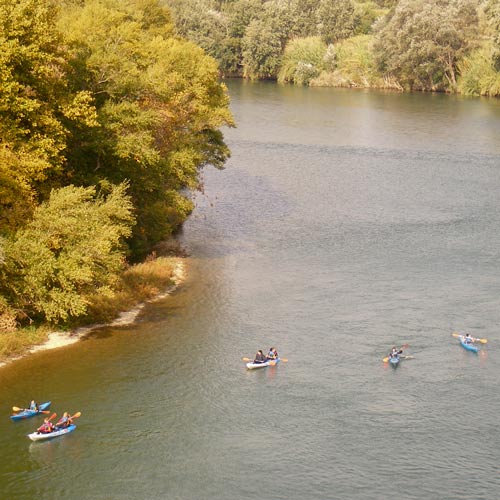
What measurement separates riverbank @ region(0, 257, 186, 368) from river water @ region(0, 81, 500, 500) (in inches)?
44.6

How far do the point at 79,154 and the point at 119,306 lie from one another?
39.1 feet

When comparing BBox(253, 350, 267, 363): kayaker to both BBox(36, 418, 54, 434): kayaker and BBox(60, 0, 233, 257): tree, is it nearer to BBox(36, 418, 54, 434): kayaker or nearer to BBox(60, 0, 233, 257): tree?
BBox(36, 418, 54, 434): kayaker

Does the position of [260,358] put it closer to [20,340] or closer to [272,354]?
[272,354]

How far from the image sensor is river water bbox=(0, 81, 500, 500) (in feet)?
144

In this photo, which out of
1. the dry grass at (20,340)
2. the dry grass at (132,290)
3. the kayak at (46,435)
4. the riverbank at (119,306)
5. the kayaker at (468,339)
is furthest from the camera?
the dry grass at (132,290)

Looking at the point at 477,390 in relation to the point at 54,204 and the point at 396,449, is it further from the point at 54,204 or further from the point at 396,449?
the point at 54,204

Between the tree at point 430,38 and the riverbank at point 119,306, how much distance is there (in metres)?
116

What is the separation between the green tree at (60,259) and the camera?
181ft

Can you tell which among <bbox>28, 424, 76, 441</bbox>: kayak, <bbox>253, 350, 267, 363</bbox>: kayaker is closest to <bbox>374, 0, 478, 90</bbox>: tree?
<bbox>253, 350, 267, 363</bbox>: kayaker

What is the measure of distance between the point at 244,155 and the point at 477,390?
71418mm

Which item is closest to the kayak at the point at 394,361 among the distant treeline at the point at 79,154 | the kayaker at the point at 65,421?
the distant treeline at the point at 79,154

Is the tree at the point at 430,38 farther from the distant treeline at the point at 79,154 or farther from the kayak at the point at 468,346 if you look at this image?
the kayak at the point at 468,346

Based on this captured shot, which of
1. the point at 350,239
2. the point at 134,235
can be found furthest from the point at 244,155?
the point at 134,235

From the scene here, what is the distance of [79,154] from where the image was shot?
67.0 metres
